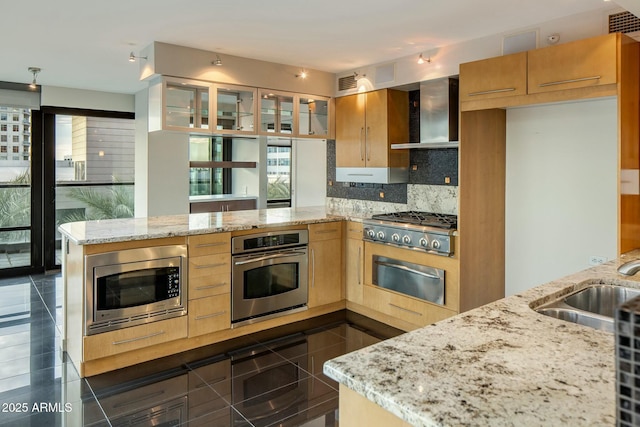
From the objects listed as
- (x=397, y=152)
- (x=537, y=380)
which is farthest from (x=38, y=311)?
(x=537, y=380)

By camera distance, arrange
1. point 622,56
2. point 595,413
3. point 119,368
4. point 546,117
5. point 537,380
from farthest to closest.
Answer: point 546,117 < point 119,368 < point 622,56 < point 537,380 < point 595,413

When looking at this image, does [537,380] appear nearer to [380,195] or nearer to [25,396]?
[25,396]

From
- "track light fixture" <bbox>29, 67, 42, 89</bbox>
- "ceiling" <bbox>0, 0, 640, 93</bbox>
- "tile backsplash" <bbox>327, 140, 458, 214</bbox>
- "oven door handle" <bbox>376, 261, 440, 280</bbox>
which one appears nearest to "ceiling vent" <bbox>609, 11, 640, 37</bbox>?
"ceiling" <bbox>0, 0, 640, 93</bbox>

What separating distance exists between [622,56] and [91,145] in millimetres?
6339

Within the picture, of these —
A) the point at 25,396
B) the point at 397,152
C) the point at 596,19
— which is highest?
the point at 596,19

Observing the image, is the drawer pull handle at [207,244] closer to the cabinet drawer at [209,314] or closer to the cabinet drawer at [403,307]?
the cabinet drawer at [209,314]

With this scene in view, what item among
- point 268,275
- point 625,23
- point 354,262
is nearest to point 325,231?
point 354,262

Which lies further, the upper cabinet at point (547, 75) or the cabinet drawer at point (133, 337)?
the cabinet drawer at point (133, 337)

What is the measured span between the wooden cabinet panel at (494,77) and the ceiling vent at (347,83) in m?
1.54

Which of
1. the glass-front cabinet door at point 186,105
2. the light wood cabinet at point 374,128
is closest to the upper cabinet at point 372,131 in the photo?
the light wood cabinet at point 374,128

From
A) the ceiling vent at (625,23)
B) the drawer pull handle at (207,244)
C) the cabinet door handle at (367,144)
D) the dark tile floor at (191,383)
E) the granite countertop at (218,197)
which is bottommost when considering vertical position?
the dark tile floor at (191,383)

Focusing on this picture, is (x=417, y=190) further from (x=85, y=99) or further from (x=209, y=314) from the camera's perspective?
(x=85, y=99)

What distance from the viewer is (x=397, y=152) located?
4559 mm

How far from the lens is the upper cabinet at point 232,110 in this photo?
4.06 metres
